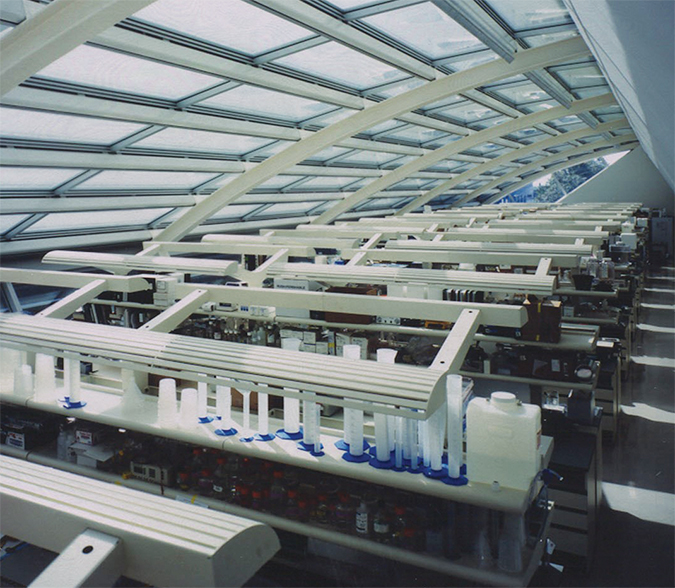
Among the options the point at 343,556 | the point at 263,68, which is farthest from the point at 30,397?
the point at 263,68

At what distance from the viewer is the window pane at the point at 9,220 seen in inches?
271

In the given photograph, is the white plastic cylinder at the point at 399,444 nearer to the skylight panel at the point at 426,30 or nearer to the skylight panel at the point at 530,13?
the skylight panel at the point at 426,30

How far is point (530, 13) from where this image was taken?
21.4 ft

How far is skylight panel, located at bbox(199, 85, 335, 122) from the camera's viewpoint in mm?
6938

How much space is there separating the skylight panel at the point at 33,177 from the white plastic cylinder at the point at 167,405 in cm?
414

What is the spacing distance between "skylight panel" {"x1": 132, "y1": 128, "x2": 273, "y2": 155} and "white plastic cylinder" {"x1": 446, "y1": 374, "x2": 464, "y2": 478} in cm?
569

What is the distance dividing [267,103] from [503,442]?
20.4ft

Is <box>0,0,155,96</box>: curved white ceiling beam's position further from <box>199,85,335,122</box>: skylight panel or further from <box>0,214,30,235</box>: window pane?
<box>0,214,30,235</box>: window pane

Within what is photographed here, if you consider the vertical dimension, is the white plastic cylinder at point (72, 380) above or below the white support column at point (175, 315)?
below

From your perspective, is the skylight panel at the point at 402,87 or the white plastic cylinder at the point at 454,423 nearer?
the white plastic cylinder at the point at 454,423

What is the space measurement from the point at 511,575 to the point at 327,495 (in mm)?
958

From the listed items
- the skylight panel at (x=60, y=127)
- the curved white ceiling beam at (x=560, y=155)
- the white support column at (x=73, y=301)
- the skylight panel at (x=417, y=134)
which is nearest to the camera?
the white support column at (x=73, y=301)

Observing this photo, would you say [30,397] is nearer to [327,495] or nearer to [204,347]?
[204,347]

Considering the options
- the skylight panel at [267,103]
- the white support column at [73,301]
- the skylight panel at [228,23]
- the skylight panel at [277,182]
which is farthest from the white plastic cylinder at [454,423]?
the skylight panel at [277,182]
